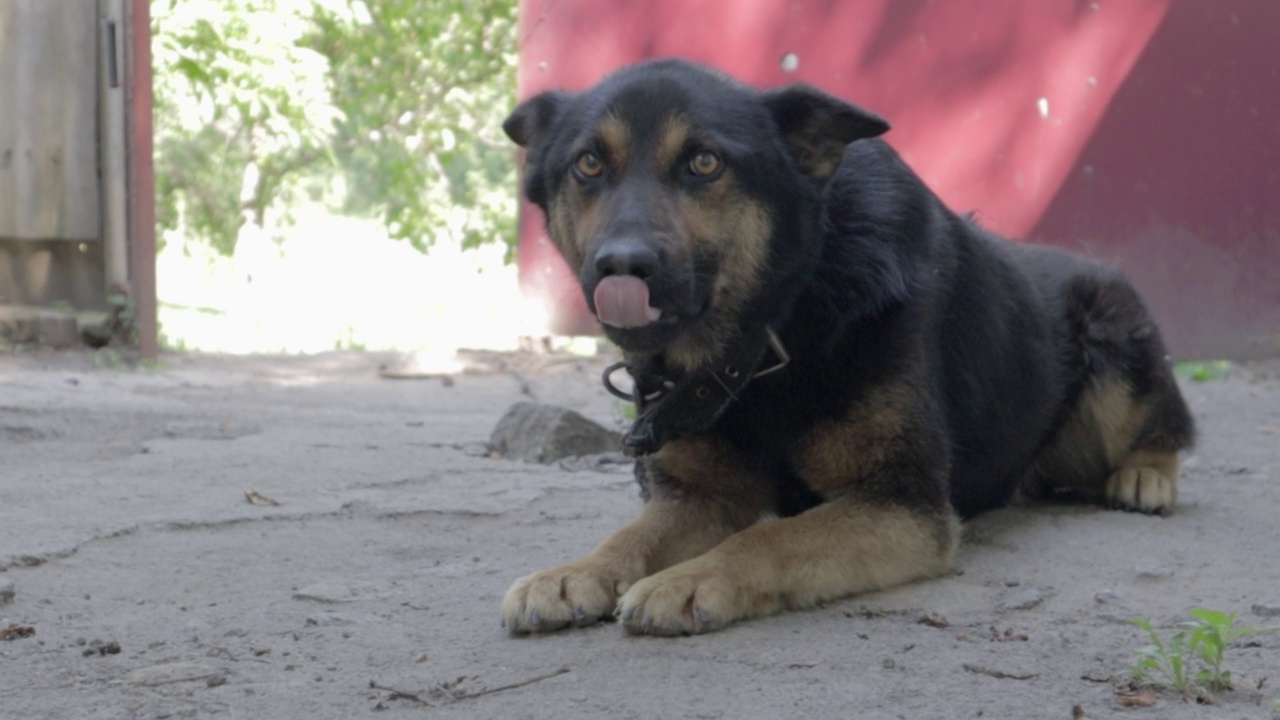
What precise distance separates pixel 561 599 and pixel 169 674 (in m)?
0.83

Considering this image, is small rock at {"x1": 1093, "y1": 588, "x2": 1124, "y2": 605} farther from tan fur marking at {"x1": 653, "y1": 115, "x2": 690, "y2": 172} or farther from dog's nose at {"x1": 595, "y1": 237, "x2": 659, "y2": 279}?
tan fur marking at {"x1": 653, "y1": 115, "x2": 690, "y2": 172}

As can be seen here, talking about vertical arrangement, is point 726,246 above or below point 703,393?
above

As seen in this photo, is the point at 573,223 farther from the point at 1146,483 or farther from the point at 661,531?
the point at 1146,483

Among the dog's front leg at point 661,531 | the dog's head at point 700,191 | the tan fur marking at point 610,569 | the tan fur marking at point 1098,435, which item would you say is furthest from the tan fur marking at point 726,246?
the tan fur marking at point 1098,435

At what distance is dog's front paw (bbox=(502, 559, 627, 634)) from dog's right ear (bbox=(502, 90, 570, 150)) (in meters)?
1.37

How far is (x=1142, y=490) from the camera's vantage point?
4184 millimetres

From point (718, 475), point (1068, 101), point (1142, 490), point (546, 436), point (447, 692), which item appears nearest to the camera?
point (447, 692)

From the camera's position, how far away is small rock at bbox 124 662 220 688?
2568 millimetres

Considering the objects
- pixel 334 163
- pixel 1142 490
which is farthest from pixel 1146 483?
pixel 334 163

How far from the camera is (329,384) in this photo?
741 centimetres

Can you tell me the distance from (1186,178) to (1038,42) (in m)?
1.31

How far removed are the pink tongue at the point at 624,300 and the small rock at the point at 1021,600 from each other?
1.05 meters

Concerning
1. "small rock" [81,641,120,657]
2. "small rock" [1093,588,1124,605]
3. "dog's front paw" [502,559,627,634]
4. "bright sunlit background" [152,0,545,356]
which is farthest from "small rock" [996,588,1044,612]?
"bright sunlit background" [152,0,545,356]

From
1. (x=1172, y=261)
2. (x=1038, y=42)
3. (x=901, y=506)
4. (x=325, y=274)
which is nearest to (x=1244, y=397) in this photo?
(x=1172, y=261)
